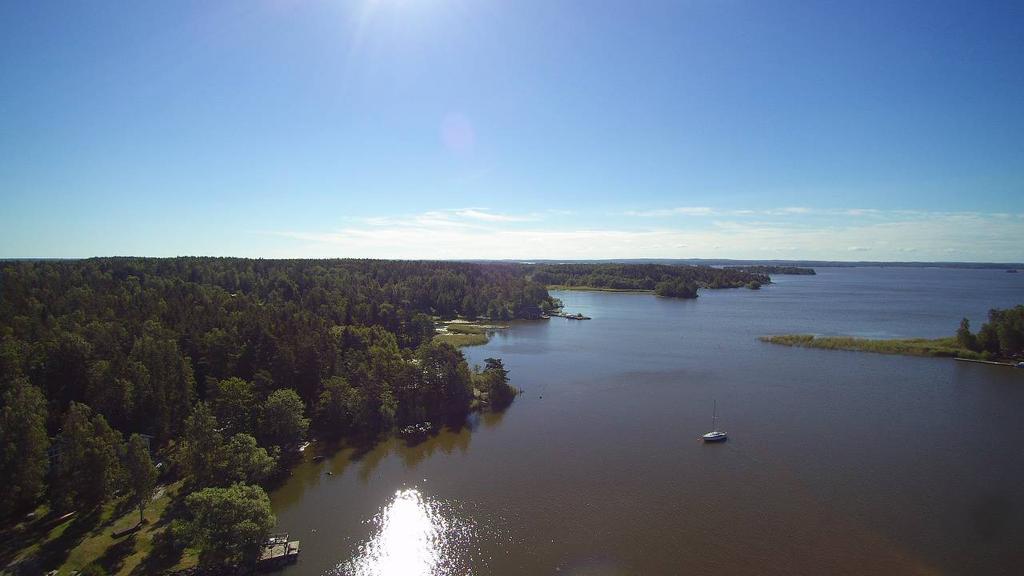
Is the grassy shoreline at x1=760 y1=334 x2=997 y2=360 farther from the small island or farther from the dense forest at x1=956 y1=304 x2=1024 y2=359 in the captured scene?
the dense forest at x1=956 y1=304 x2=1024 y2=359

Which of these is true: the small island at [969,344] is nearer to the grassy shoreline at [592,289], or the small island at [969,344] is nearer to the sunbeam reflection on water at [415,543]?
the sunbeam reflection on water at [415,543]

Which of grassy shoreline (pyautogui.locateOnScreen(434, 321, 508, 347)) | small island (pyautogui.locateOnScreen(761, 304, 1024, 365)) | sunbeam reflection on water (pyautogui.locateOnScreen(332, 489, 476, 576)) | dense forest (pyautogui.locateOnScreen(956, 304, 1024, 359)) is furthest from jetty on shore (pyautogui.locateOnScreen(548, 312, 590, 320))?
sunbeam reflection on water (pyautogui.locateOnScreen(332, 489, 476, 576))

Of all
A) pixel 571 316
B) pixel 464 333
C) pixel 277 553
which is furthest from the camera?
pixel 571 316

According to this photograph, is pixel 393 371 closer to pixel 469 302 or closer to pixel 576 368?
pixel 576 368

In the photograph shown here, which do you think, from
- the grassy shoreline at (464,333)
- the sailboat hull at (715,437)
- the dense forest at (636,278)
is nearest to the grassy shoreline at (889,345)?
the sailboat hull at (715,437)

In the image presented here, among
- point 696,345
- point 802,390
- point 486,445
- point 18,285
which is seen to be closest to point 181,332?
point 486,445

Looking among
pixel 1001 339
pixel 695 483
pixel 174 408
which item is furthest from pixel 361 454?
pixel 1001 339

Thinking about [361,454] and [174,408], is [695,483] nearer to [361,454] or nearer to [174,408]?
[361,454]
